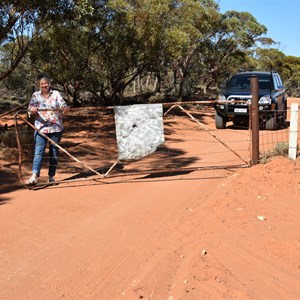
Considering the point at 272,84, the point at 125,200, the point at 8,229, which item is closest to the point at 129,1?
the point at 272,84

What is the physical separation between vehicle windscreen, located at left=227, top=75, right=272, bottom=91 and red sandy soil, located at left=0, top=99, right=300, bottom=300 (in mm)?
7104

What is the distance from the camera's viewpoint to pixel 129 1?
1633 cm

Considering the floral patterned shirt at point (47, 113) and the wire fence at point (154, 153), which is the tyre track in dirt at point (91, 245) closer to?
the floral patterned shirt at point (47, 113)

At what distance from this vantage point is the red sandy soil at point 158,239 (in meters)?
3.49

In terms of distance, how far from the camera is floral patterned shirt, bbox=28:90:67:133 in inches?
265

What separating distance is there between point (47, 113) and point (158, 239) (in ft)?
10.9

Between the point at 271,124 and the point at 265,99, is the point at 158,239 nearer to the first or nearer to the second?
the point at 265,99

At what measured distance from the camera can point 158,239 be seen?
444cm

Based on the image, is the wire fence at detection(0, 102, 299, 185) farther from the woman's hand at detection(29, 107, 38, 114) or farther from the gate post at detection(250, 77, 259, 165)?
the woman's hand at detection(29, 107, 38, 114)

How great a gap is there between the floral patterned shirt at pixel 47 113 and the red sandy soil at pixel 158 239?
3.31ft

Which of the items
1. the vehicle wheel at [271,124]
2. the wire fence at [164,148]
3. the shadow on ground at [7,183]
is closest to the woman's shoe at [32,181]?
the shadow on ground at [7,183]

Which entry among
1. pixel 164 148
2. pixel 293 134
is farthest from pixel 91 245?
pixel 164 148

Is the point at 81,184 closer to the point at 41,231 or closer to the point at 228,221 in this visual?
the point at 41,231

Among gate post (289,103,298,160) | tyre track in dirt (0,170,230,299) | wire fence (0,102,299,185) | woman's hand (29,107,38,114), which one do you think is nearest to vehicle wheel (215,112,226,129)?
wire fence (0,102,299,185)
